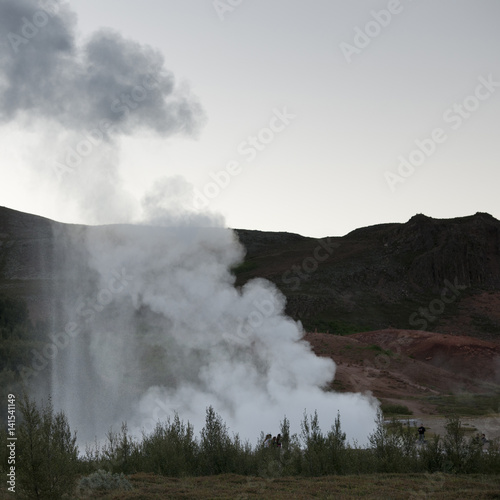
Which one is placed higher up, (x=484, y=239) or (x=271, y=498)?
(x=484, y=239)

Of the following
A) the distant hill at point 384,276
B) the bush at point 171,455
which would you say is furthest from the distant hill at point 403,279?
the bush at point 171,455

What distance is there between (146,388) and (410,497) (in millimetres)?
24179

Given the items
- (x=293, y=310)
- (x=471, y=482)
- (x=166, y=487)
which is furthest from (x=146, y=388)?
(x=293, y=310)

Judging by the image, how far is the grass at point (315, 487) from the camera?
697 inches

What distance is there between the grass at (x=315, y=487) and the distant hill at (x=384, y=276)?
58.2 m

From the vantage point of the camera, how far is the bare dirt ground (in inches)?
1726

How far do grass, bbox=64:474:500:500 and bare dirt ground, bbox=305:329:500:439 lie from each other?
16014mm

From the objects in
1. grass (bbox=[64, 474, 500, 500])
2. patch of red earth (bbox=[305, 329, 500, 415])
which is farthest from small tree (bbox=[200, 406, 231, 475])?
patch of red earth (bbox=[305, 329, 500, 415])

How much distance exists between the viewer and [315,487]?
1931 cm

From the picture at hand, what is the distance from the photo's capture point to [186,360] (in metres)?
39.5

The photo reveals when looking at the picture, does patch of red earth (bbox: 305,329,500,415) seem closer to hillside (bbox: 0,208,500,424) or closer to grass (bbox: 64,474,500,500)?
hillside (bbox: 0,208,500,424)

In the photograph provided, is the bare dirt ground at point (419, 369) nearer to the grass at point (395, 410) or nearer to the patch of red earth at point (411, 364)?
the patch of red earth at point (411, 364)

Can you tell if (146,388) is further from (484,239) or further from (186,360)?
(484,239)

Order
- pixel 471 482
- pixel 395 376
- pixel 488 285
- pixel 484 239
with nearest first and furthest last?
pixel 471 482
pixel 395 376
pixel 488 285
pixel 484 239
